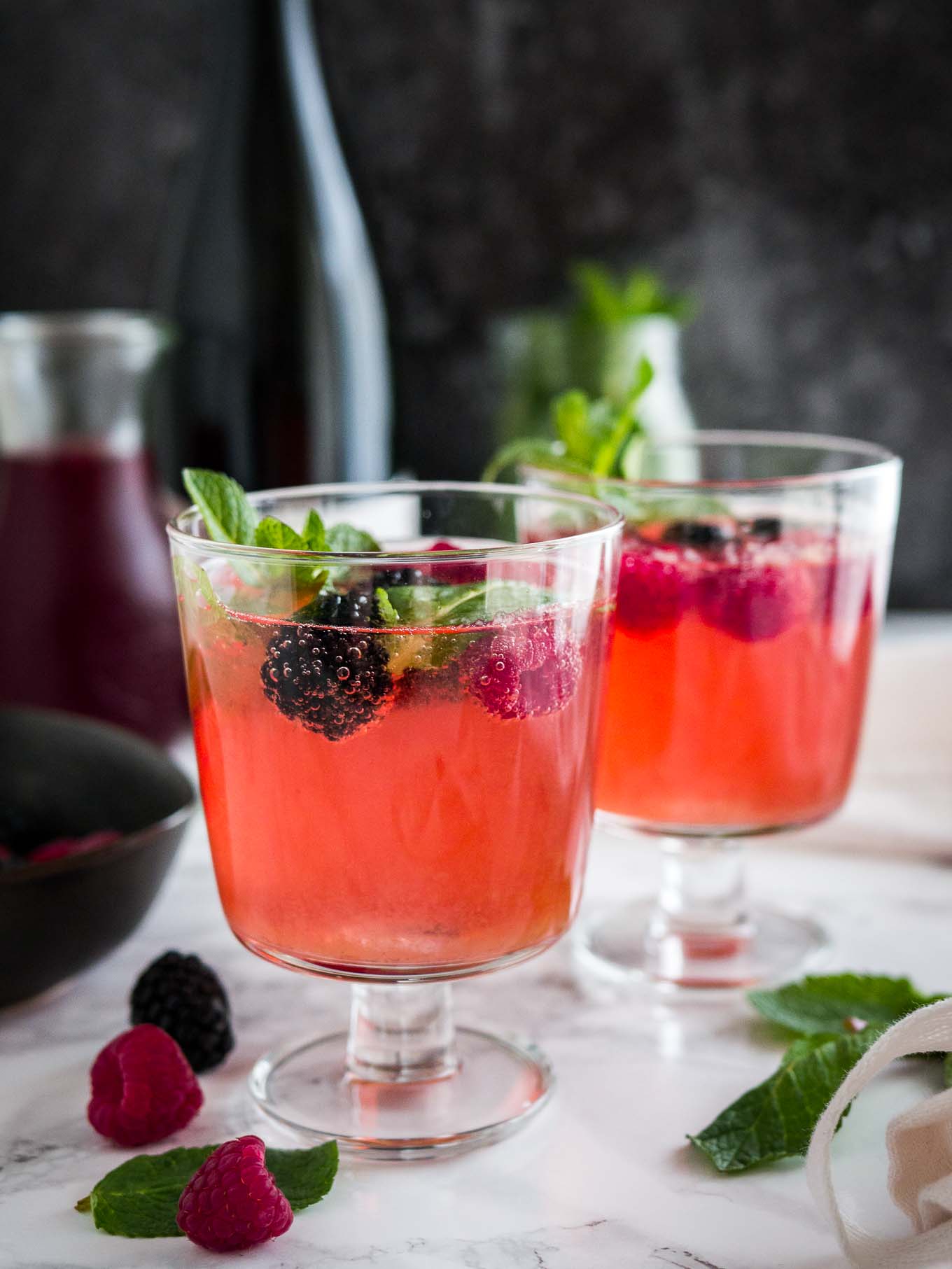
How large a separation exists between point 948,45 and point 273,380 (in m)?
0.93

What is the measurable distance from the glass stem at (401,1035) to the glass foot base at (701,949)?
195mm

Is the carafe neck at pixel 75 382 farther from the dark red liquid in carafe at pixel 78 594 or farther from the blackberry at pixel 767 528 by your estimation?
the blackberry at pixel 767 528

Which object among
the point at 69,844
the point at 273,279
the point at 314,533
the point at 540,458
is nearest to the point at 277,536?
the point at 314,533

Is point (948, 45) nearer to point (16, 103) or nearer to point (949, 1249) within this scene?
point (16, 103)

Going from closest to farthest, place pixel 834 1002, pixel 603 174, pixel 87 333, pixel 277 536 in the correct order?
pixel 277 536, pixel 834 1002, pixel 87 333, pixel 603 174

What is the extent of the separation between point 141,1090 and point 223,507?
0.34 metres

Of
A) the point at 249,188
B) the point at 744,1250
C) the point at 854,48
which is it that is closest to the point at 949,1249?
the point at 744,1250

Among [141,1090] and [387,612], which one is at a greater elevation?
[387,612]

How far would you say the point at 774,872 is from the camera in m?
1.31

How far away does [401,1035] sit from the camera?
95 centimetres

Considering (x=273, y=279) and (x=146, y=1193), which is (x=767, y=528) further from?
(x=273, y=279)

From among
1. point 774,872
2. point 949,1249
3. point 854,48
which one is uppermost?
point 854,48

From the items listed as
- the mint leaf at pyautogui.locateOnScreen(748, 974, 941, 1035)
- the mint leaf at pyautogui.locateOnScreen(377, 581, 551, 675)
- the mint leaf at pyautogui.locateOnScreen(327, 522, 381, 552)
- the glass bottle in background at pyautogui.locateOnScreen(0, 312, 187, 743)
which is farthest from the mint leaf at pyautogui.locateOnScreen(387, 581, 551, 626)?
the glass bottle in background at pyautogui.locateOnScreen(0, 312, 187, 743)

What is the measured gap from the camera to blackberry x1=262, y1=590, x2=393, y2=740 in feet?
2.56
